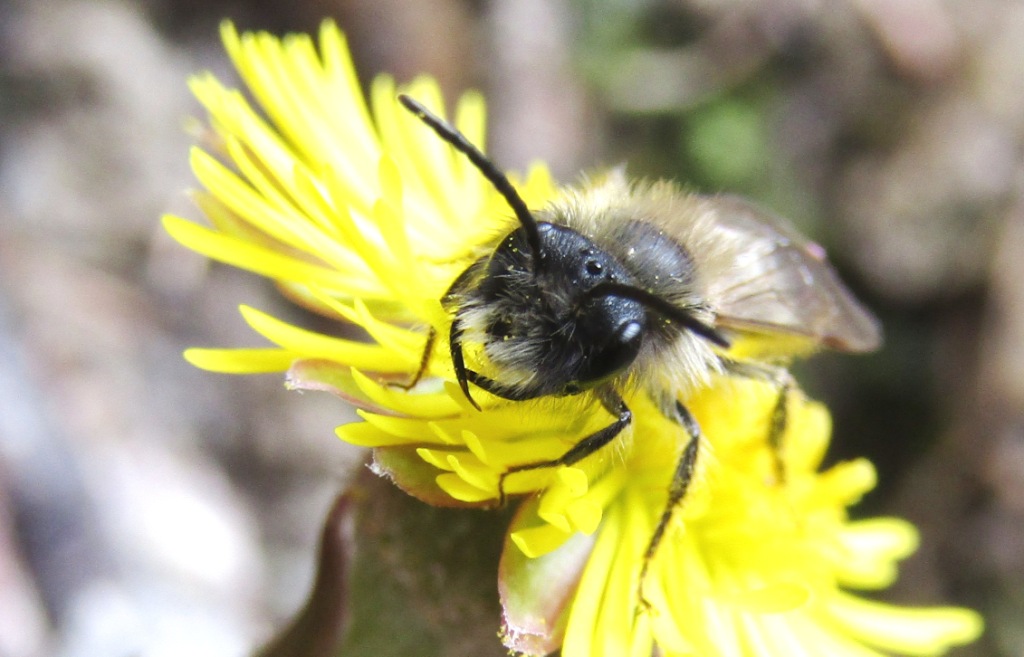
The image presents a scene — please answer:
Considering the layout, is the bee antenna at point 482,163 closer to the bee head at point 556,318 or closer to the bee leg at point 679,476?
the bee head at point 556,318

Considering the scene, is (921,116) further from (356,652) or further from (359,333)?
(356,652)

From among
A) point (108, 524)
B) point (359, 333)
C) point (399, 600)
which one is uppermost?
point (399, 600)

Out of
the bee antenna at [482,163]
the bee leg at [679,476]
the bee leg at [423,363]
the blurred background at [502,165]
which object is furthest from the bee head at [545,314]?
the blurred background at [502,165]

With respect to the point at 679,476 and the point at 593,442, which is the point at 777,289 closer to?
the point at 679,476

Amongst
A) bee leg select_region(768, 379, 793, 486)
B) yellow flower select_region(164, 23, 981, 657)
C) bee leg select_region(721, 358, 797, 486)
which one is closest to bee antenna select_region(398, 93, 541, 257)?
yellow flower select_region(164, 23, 981, 657)

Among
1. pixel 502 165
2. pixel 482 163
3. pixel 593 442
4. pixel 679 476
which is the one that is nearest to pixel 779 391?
pixel 679 476

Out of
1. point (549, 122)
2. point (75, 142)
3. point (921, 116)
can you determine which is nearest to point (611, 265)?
point (75, 142)

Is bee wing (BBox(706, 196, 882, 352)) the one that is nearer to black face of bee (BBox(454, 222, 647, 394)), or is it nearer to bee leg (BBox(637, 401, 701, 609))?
bee leg (BBox(637, 401, 701, 609))
